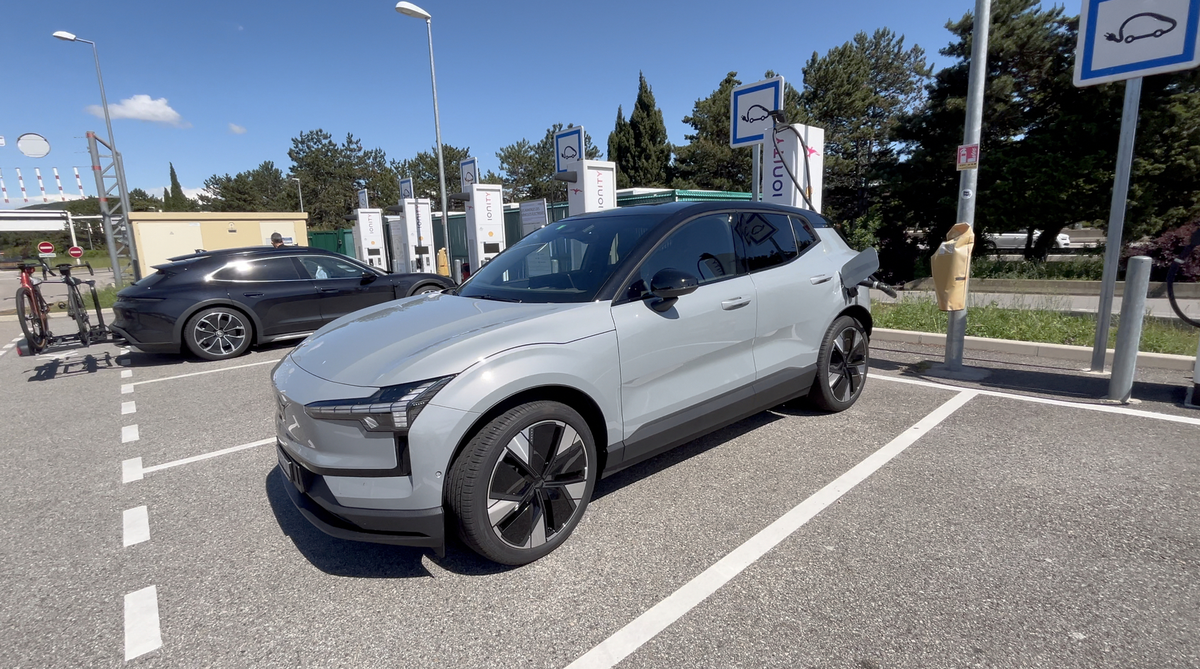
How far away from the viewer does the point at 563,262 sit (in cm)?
358

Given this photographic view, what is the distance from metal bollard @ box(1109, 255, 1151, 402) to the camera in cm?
435

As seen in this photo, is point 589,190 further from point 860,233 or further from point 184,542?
point 860,233

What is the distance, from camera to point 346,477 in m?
2.42

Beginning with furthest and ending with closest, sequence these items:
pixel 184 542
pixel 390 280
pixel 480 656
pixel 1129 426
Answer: pixel 390 280
pixel 1129 426
pixel 184 542
pixel 480 656

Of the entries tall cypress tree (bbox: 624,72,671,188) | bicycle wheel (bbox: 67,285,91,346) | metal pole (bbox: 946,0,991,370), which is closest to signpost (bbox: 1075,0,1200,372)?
metal pole (bbox: 946,0,991,370)

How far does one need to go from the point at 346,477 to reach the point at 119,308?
21.7 feet

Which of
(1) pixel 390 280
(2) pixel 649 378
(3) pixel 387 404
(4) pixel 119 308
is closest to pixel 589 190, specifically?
(1) pixel 390 280

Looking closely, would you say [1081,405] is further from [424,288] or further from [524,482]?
[424,288]

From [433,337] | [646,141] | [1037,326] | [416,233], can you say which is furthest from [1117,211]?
[646,141]

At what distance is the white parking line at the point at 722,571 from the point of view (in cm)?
214

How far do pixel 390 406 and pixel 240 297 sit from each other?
651 centimetres

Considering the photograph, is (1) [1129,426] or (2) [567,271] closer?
(2) [567,271]

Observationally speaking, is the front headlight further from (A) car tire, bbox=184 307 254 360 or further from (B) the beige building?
(B) the beige building

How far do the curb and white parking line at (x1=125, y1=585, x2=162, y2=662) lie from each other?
6721mm
